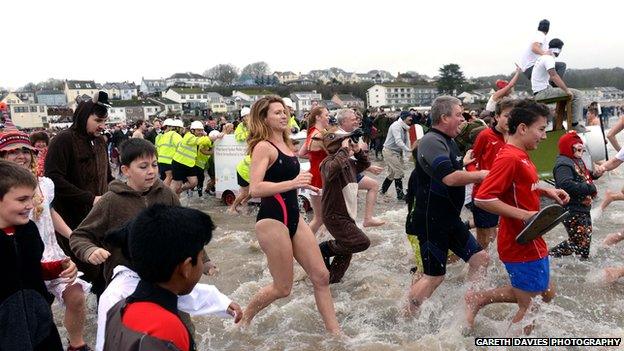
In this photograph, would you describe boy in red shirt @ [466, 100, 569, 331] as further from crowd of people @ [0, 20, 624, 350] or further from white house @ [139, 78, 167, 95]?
white house @ [139, 78, 167, 95]

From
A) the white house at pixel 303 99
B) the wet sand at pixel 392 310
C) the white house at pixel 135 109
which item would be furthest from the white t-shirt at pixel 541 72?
the white house at pixel 303 99

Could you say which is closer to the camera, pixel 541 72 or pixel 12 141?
pixel 12 141

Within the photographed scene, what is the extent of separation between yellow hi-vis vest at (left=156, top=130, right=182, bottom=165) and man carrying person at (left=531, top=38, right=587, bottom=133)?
22.6 feet

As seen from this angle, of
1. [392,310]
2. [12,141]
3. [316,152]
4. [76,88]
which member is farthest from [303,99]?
[12,141]

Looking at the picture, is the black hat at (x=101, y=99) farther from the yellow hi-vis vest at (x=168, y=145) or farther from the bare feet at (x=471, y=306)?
the yellow hi-vis vest at (x=168, y=145)

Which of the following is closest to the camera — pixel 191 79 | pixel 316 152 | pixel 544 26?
pixel 316 152

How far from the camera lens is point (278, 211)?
376cm

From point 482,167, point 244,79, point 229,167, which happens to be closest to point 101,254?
point 482,167

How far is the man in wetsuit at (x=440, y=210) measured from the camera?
381 centimetres

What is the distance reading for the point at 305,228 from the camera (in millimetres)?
3930

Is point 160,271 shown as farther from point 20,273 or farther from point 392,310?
point 392,310

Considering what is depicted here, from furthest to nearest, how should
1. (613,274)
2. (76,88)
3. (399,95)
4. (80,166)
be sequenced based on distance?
1. (399,95)
2. (76,88)
3. (613,274)
4. (80,166)

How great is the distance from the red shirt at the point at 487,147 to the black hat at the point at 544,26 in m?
3.17

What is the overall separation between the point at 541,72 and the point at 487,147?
2.80m
